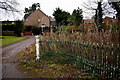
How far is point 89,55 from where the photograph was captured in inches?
Answer: 163

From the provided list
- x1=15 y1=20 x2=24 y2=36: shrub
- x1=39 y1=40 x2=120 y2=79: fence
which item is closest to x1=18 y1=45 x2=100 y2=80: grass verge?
x1=39 y1=40 x2=120 y2=79: fence

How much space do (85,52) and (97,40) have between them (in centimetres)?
63

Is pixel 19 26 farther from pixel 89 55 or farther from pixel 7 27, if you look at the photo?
pixel 89 55

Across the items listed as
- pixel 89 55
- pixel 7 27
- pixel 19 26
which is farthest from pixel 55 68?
pixel 7 27

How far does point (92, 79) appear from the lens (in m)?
3.53

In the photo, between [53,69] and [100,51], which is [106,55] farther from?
[53,69]

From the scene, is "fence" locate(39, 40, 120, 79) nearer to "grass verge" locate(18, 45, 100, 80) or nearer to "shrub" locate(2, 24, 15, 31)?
"grass verge" locate(18, 45, 100, 80)

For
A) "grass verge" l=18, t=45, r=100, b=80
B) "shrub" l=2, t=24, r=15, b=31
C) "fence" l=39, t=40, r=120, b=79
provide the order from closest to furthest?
1. "fence" l=39, t=40, r=120, b=79
2. "grass verge" l=18, t=45, r=100, b=80
3. "shrub" l=2, t=24, r=15, b=31

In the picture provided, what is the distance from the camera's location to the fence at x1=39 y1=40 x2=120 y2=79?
3.38 m

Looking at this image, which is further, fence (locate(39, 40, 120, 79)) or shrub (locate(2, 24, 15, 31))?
shrub (locate(2, 24, 15, 31))

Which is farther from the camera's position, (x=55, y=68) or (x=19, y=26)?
(x=19, y=26)

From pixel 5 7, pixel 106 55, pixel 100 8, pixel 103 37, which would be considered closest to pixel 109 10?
pixel 100 8

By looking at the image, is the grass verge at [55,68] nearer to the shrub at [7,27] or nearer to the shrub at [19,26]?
the shrub at [19,26]

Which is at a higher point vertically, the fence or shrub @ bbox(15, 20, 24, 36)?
shrub @ bbox(15, 20, 24, 36)
